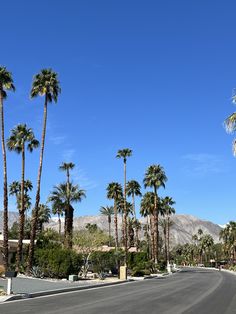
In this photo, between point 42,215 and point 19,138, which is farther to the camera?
point 42,215

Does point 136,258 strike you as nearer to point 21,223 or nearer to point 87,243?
point 87,243

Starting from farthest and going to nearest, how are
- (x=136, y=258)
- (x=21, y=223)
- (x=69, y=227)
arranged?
(x=136, y=258) < (x=69, y=227) < (x=21, y=223)

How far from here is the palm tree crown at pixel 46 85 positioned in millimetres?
50750

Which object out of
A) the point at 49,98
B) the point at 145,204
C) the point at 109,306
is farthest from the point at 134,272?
the point at 109,306

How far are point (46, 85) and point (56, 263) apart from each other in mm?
18223

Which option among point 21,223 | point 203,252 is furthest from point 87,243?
point 203,252

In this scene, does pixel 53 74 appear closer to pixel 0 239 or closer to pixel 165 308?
pixel 0 239

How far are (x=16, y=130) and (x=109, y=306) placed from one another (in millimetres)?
37617

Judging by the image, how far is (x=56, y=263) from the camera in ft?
143

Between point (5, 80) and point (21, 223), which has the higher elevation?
point (5, 80)

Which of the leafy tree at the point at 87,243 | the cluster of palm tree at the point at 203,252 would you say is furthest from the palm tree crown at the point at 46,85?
the cluster of palm tree at the point at 203,252

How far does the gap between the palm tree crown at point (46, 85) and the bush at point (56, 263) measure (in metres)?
16.1

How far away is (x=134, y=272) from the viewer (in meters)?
57.2

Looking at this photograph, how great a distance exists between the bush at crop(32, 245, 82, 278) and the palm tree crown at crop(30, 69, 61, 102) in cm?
1608
